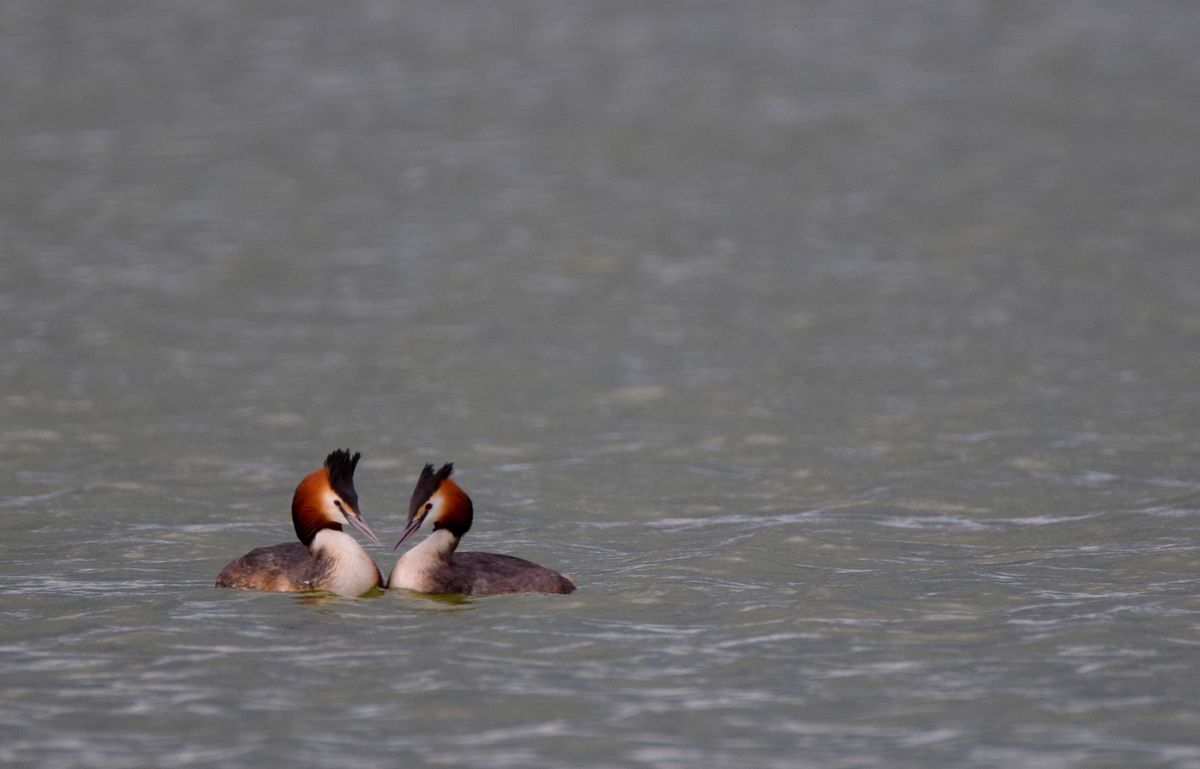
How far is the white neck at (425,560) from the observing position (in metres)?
9.86

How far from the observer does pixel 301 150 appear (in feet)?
81.1

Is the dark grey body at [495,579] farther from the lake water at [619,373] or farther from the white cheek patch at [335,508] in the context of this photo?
the white cheek patch at [335,508]

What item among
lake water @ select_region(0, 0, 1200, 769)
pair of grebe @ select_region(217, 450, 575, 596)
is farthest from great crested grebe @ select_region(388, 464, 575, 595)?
lake water @ select_region(0, 0, 1200, 769)

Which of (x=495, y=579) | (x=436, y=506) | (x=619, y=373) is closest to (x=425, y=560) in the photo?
(x=436, y=506)

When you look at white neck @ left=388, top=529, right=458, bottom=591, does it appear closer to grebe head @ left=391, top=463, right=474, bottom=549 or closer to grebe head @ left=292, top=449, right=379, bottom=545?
grebe head @ left=391, top=463, right=474, bottom=549

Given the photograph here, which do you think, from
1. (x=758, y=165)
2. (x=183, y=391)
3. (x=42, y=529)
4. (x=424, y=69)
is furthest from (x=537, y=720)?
A: (x=424, y=69)

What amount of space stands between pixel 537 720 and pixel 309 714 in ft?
3.52

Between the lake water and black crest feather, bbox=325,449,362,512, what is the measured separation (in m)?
0.63

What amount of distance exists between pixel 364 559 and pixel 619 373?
7.11m

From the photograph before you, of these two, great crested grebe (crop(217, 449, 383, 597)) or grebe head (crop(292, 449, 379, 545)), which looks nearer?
great crested grebe (crop(217, 449, 383, 597))

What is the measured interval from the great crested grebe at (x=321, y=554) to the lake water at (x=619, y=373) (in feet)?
0.48

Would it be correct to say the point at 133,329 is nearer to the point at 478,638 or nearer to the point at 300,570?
the point at 300,570

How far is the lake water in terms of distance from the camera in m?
8.19

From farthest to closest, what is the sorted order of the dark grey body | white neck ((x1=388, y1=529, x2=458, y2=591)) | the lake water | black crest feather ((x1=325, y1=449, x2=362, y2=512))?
black crest feather ((x1=325, y1=449, x2=362, y2=512)) → white neck ((x1=388, y1=529, x2=458, y2=591)) → the dark grey body → the lake water
